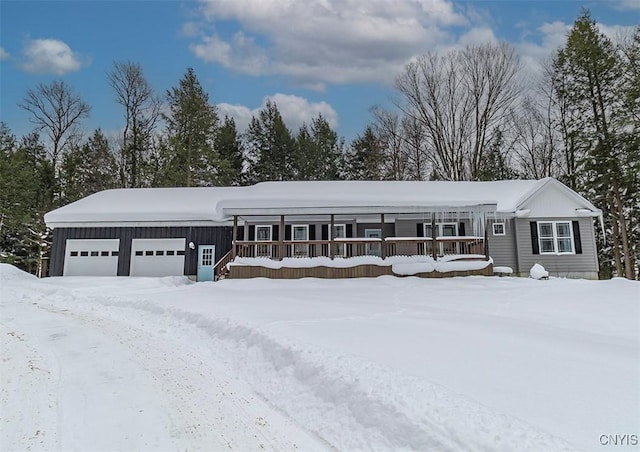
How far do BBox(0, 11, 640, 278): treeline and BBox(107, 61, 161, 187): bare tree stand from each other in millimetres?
66

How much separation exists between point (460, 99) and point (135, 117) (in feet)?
69.4

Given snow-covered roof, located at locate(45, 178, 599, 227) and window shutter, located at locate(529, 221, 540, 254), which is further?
window shutter, located at locate(529, 221, 540, 254)

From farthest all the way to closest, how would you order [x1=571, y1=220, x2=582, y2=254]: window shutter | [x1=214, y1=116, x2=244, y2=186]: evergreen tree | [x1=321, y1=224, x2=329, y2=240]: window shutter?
[x1=214, y1=116, x2=244, y2=186]: evergreen tree → [x1=321, y1=224, x2=329, y2=240]: window shutter → [x1=571, y1=220, x2=582, y2=254]: window shutter

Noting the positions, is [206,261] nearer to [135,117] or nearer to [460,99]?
[135,117]

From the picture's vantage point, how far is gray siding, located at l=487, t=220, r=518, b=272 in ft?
51.7

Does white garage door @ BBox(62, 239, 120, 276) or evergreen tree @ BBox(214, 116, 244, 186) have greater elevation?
evergreen tree @ BBox(214, 116, 244, 186)

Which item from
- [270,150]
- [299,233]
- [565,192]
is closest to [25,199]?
[270,150]

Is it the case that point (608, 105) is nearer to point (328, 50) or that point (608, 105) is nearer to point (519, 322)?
point (328, 50)

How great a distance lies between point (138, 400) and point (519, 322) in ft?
18.6

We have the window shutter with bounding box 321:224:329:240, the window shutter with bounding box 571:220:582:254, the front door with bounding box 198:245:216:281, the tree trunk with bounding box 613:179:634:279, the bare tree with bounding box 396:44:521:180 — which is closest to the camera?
the window shutter with bounding box 571:220:582:254

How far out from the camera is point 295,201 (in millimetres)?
13227

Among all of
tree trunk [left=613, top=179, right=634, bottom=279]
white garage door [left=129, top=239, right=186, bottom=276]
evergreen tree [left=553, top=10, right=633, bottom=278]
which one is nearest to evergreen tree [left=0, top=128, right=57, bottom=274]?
white garage door [left=129, top=239, right=186, bottom=276]

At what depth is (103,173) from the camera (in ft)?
84.4

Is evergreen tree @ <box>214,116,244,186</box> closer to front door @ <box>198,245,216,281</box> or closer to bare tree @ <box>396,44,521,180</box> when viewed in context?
front door @ <box>198,245,216,281</box>
